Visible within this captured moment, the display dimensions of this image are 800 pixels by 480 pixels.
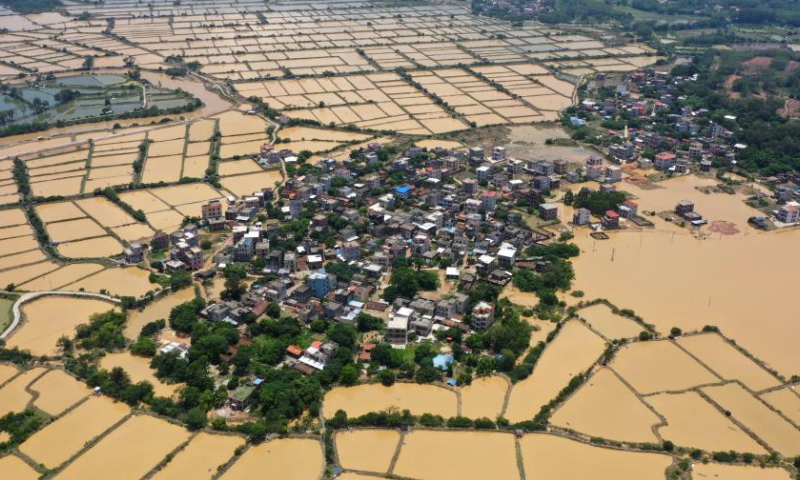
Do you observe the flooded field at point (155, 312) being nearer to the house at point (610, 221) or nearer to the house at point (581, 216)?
the house at point (581, 216)

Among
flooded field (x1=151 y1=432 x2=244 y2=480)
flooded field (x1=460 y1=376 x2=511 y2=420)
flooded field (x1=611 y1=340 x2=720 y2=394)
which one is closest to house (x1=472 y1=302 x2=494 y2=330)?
flooded field (x1=460 y1=376 x2=511 y2=420)

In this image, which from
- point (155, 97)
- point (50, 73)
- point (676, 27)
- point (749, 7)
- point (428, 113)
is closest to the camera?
point (428, 113)

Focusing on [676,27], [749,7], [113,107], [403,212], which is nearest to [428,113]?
[403,212]

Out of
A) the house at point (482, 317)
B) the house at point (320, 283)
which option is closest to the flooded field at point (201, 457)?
the house at point (320, 283)

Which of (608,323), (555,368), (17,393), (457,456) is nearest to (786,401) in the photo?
(608,323)

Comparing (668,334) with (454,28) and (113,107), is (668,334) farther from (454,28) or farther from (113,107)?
(454,28)

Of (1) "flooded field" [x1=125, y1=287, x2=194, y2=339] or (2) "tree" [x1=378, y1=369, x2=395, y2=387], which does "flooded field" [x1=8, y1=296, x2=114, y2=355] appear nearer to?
(1) "flooded field" [x1=125, y1=287, x2=194, y2=339]
